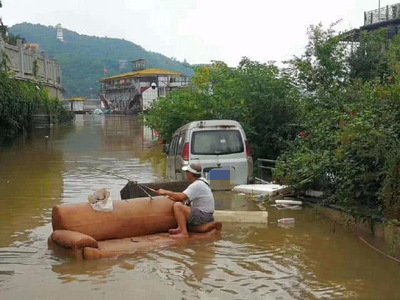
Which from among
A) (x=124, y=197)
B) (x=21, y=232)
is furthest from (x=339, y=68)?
(x=21, y=232)

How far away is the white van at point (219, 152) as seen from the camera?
1314 cm

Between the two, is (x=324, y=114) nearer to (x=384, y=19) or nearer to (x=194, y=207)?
(x=194, y=207)

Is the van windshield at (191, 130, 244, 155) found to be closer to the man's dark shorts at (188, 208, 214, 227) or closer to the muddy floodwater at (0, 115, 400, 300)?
the muddy floodwater at (0, 115, 400, 300)

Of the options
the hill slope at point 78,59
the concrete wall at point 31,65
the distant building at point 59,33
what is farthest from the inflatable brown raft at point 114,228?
the distant building at point 59,33

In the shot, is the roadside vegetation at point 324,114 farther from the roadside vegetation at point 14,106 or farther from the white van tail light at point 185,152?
the roadside vegetation at point 14,106

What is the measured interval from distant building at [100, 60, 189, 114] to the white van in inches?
2971

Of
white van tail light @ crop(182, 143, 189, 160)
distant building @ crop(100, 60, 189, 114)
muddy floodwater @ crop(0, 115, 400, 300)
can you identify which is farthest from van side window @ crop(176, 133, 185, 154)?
distant building @ crop(100, 60, 189, 114)

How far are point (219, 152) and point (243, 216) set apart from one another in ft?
9.48

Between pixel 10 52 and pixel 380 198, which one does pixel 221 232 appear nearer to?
pixel 380 198

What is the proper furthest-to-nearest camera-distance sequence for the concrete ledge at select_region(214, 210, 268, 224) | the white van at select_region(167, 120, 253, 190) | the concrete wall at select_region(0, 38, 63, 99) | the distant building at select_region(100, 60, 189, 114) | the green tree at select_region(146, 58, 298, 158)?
the distant building at select_region(100, 60, 189, 114) < the concrete wall at select_region(0, 38, 63, 99) < the green tree at select_region(146, 58, 298, 158) < the white van at select_region(167, 120, 253, 190) < the concrete ledge at select_region(214, 210, 268, 224)

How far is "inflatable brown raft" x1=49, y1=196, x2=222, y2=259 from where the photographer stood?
816 centimetres

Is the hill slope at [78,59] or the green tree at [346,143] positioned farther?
the hill slope at [78,59]

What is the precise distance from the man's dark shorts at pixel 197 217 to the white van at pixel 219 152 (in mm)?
3713

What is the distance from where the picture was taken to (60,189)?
52.2 ft
